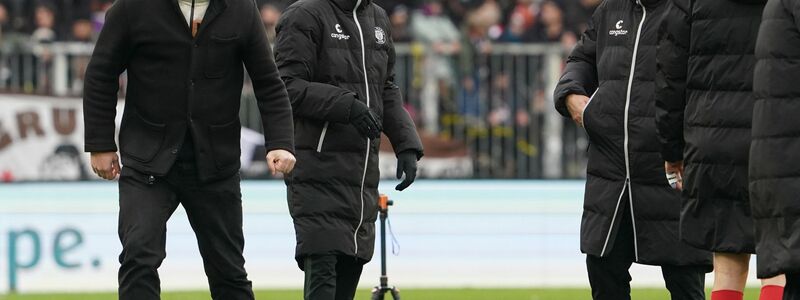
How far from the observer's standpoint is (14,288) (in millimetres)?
14289

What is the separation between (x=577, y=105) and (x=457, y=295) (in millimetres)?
5117

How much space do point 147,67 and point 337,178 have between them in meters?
1.38

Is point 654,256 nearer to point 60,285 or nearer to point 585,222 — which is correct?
point 585,222

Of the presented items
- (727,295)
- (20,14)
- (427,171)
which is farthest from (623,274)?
(20,14)

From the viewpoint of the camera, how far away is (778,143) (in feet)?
21.8

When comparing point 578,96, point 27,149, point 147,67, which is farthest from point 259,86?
point 27,149

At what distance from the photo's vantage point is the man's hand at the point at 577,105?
892 centimetres

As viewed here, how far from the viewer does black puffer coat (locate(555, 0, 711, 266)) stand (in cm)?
863

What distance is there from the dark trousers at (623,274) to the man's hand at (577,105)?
53cm

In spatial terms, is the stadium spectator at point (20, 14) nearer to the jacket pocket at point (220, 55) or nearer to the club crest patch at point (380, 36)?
the club crest patch at point (380, 36)

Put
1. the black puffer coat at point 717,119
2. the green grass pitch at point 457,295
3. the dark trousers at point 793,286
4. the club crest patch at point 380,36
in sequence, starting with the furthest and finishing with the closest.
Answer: the green grass pitch at point 457,295
the club crest patch at point 380,36
the black puffer coat at point 717,119
the dark trousers at point 793,286

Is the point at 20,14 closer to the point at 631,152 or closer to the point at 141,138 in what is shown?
the point at 141,138

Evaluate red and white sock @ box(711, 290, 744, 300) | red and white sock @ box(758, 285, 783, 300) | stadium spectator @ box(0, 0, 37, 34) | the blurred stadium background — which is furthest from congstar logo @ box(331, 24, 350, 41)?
stadium spectator @ box(0, 0, 37, 34)

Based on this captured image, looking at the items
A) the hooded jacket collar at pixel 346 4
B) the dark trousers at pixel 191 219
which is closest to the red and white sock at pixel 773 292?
the dark trousers at pixel 191 219
